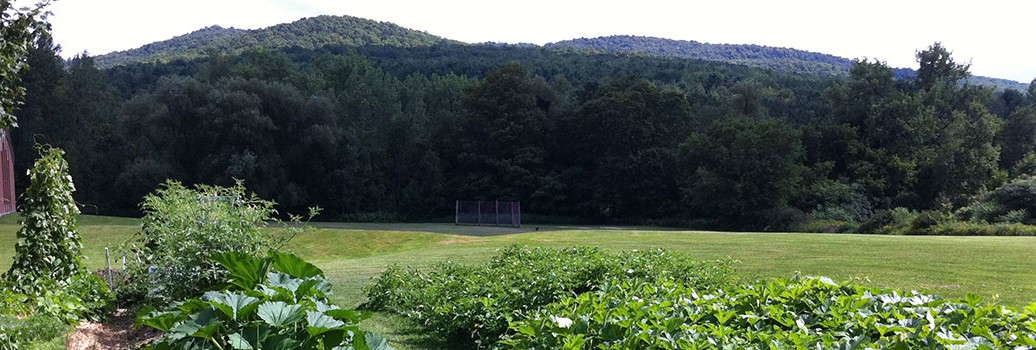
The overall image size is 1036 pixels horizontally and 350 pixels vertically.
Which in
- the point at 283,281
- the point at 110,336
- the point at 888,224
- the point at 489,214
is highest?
the point at 283,281

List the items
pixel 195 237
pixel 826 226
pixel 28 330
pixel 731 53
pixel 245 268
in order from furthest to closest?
pixel 731 53, pixel 826 226, pixel 195 237, pixel 28 330, pixel 245 268

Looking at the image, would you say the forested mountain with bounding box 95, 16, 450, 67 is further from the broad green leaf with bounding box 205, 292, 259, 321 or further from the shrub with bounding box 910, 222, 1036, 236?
the broad green leaf with bounding box 205, 292, 259, 321

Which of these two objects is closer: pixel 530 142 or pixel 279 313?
pixel 279 313

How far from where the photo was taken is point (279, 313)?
8.18ft

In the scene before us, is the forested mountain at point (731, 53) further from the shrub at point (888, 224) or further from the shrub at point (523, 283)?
the shrub at point (523, 283)

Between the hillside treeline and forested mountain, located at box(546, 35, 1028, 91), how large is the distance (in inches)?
2173

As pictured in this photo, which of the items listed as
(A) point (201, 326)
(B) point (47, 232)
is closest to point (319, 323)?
(A) point (201, 326)

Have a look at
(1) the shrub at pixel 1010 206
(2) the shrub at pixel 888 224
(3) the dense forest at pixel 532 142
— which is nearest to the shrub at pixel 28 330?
(2) the shrub at pixel 888 224

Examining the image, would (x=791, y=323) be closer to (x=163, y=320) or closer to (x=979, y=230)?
(x=163, y=320)

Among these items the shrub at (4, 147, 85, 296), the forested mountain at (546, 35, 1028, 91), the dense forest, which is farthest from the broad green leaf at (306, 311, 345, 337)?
the forested mountain at (546, 35, 1028, 91)

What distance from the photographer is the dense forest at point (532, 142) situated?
1652 inches

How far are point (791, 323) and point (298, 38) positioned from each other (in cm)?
9385

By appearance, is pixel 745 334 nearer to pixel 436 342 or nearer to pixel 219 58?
pixel 436 342

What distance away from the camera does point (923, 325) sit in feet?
8.87
